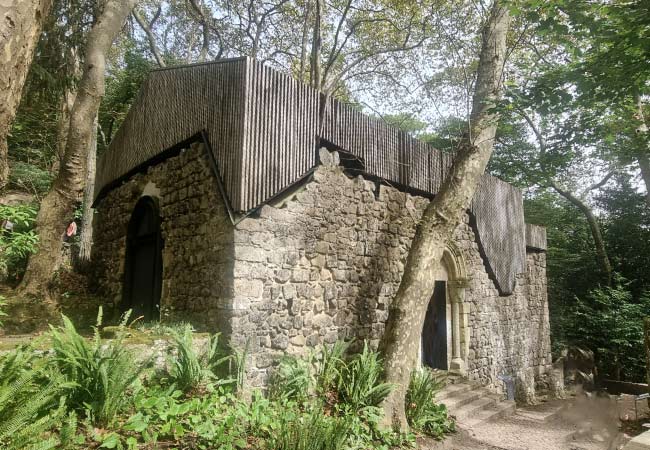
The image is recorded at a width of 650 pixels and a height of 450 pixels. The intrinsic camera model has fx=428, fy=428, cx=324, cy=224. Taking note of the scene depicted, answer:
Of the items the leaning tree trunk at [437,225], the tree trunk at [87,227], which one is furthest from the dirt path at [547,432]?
the tree trunk at [87,227]

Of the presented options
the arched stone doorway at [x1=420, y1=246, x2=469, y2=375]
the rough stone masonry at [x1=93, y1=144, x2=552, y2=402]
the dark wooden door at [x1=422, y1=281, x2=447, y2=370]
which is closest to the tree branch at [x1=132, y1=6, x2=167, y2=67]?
the rough stone masonry at [x1=93, y1=144, x2=552, y2=402]

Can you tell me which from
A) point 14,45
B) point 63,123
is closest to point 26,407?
point 14,45

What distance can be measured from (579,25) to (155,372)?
21.3 feet

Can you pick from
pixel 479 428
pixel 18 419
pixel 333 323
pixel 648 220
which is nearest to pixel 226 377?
pixel 333 323

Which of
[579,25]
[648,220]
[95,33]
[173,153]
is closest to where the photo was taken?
[579,25]

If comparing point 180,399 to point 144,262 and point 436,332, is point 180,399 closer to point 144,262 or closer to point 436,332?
point 144,262

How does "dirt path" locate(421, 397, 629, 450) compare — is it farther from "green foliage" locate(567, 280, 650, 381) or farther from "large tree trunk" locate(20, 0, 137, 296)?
"large tree trunk" locate(20, 0, 137, 296)

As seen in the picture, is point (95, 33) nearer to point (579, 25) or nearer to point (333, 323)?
point (333, 323)

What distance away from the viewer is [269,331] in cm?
541

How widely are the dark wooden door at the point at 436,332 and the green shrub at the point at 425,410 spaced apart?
8.54 feet

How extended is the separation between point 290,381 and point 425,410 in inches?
91.5

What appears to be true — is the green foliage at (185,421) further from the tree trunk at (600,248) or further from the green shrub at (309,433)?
the tree trunk at (600,248)

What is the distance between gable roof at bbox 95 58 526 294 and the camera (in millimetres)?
5523

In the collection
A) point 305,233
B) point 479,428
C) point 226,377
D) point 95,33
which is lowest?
point 479,428
